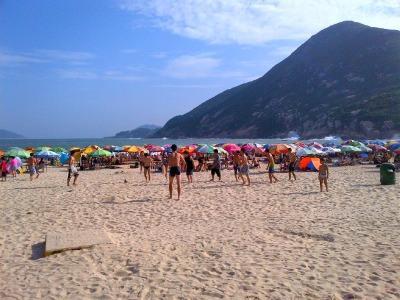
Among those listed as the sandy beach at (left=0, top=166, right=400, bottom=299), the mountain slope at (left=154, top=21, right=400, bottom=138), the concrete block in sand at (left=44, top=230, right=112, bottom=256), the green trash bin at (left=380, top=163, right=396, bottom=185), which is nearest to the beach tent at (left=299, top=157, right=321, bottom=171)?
the green trash bin at (left=380, top=163, right=396, bottom=185)

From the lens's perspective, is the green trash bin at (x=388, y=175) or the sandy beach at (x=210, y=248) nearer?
the sandy beach at (x=210, y=248)

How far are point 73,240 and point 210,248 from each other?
7.55 feet

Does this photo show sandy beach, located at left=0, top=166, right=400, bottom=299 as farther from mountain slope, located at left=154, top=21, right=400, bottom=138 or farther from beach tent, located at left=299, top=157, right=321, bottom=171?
mountain slope, located at left=154, top=21, right=400, bottom=138

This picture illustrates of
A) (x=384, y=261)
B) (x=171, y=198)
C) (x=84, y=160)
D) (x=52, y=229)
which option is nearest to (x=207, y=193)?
(x=171, y=198)

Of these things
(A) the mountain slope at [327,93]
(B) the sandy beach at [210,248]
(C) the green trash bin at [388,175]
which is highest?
(A) the mountain slope at [327,93]

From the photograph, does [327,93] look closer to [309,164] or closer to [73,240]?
[309,164]

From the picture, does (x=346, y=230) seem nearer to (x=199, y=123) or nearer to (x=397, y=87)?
(x=397, y=87)

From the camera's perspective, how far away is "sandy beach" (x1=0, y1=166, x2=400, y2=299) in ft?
16.0

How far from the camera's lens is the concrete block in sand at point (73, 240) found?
250 inches

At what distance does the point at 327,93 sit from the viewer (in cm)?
13412

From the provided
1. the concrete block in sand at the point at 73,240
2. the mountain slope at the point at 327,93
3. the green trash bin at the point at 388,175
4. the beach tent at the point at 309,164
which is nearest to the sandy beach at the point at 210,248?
the concrete block in sand at the point at 73,240

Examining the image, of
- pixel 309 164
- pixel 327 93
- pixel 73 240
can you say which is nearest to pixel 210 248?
pixel 73 240

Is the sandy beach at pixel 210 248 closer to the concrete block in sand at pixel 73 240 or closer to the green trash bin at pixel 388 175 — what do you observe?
the concrete block in sand at pixel 73 240

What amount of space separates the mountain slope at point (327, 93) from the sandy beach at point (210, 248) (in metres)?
94.3
